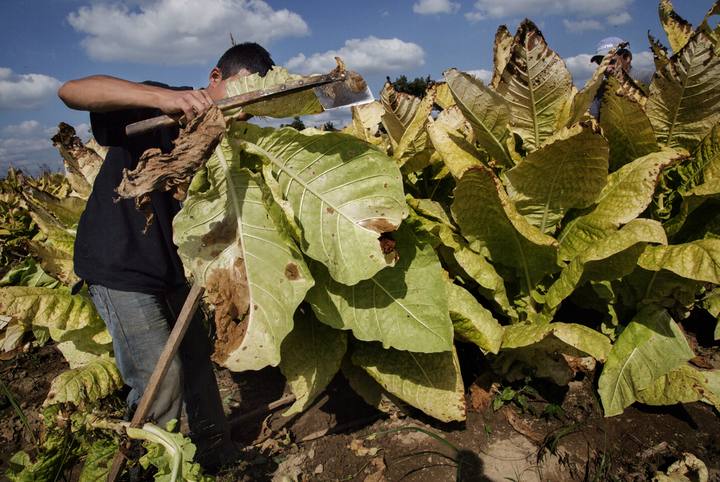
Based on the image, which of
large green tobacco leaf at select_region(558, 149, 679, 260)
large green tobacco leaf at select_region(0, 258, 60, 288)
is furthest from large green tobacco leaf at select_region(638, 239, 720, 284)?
large green tobacco leaf at select_region(0, 258, 60, 288)

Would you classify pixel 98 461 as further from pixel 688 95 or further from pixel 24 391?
pixel 688 95

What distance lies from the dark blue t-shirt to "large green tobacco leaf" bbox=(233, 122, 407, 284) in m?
0.56

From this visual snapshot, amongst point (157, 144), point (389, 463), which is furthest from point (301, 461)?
point (157, 144)

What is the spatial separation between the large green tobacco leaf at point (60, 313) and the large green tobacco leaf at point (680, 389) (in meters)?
2.67

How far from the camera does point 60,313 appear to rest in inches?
90.5

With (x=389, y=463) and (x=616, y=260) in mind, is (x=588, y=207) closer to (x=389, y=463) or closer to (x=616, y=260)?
(x=616, y=260)

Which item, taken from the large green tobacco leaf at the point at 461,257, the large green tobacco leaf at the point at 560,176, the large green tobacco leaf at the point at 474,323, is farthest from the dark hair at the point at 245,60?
the large green tobacco leaf at the point at 474,323

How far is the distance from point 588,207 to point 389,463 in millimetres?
1503

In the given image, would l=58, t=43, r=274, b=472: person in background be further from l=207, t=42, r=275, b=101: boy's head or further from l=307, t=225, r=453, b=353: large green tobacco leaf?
l=307, t=225, r=453, b=353: large green tobacco leaf

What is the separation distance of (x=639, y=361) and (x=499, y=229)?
830 mm

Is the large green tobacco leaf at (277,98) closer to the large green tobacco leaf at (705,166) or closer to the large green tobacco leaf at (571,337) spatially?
the large green tobacco leaf at (571,337)

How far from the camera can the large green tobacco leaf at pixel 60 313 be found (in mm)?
2182

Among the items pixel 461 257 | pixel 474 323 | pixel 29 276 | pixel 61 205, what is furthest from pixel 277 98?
pixel 29 276

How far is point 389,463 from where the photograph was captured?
2.12m
